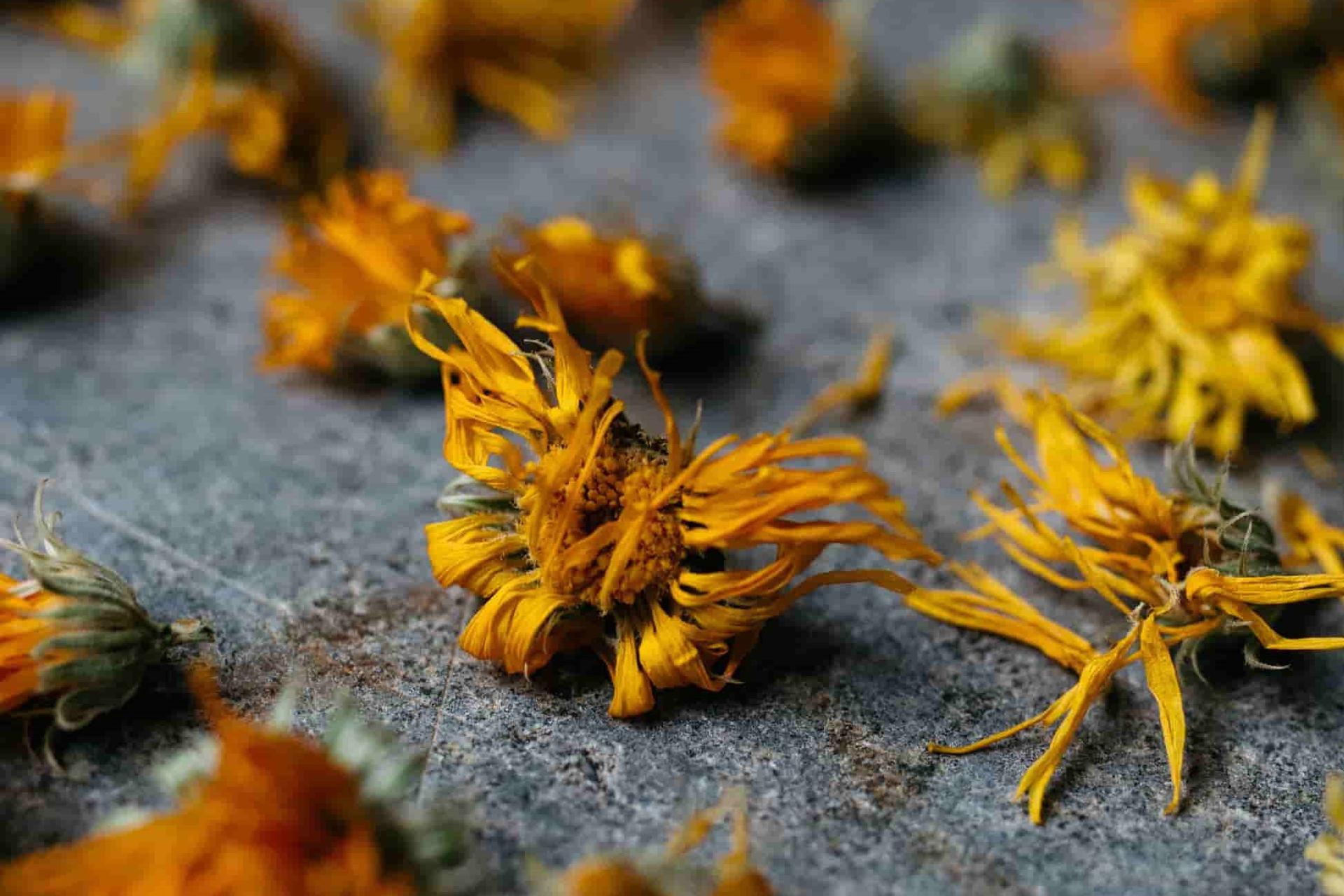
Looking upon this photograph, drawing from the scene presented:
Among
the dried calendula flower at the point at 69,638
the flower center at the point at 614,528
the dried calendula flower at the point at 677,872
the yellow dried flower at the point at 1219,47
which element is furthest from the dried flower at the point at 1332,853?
the yellow dried flower at the point at 1219,47

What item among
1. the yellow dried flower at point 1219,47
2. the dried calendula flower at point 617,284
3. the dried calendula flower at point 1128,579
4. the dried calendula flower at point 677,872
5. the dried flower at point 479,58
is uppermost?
the yellow dried flower at point 1219,47

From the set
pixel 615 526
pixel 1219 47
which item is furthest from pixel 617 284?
pixel 1219 47

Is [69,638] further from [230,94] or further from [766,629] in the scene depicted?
[230,94]

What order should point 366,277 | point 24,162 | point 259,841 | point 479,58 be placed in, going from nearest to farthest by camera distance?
point 259,841 < point 366,277 < point 24,162 < point 479,58

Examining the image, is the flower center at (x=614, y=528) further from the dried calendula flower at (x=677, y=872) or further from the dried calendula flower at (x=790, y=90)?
the dried calendula flower at (x=790, y=90)

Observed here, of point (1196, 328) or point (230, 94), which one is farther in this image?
point (230, 94)

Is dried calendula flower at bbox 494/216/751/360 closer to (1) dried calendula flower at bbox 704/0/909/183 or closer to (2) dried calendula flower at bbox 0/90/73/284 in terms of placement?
(1) dried calendula flower at bbox 704/0/909/183

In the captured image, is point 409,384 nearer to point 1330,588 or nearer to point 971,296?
point 971,296
